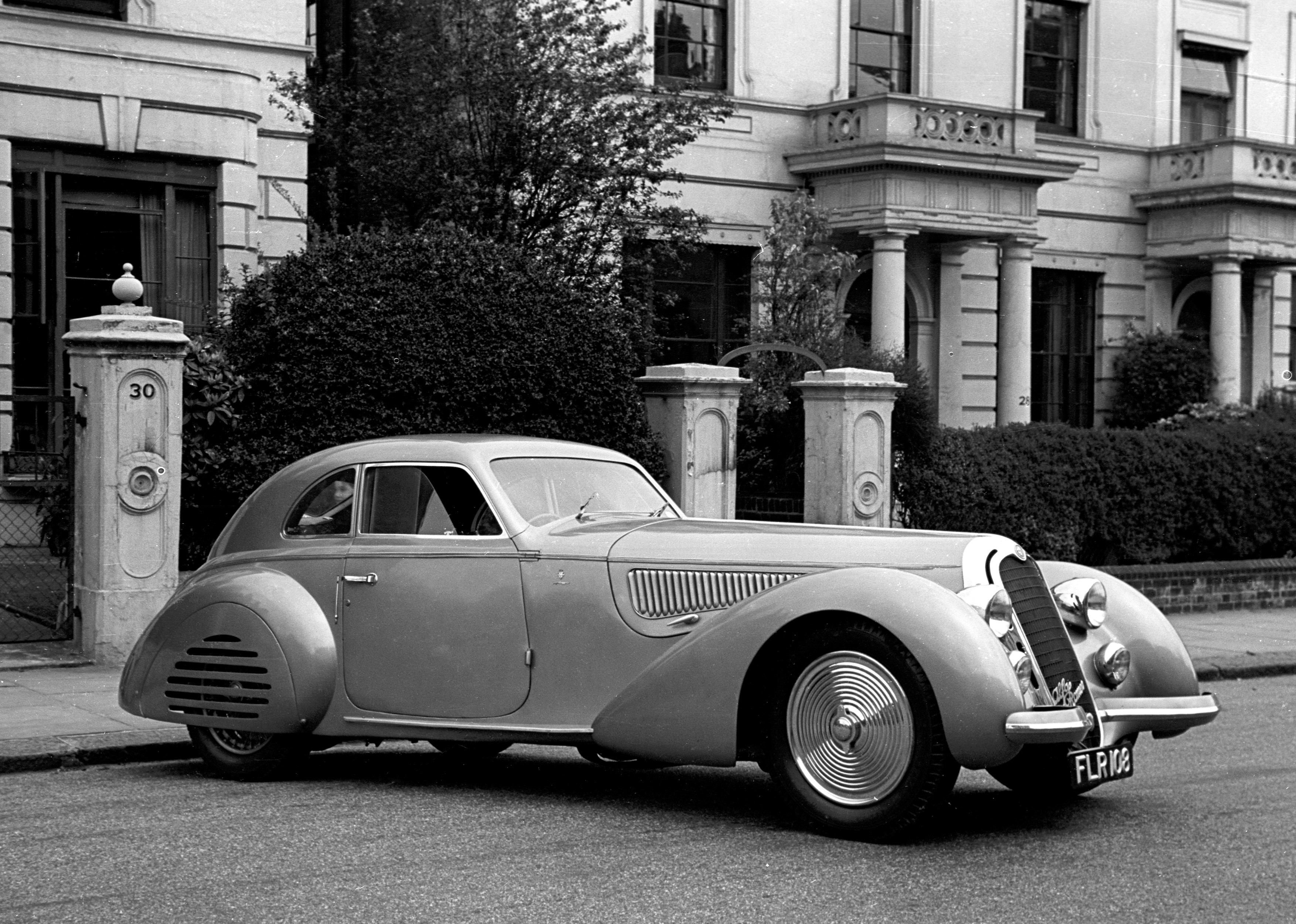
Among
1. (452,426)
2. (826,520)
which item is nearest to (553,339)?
(452,426)

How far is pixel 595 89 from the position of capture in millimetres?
17250

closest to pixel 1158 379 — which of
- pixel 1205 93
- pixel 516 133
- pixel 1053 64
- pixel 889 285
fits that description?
pixel 1053 64

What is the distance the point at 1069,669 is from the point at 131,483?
7280 mm

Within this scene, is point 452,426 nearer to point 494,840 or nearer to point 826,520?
point 826,520

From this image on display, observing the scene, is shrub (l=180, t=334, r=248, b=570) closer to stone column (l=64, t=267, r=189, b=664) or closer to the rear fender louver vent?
stone column (l=64, t=267, r=189, b=664)

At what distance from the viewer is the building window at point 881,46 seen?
26312mm

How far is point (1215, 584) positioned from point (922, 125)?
8.95 m

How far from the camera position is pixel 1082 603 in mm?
7191

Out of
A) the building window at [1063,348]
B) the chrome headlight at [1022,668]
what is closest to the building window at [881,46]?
the building window at [1063,348]

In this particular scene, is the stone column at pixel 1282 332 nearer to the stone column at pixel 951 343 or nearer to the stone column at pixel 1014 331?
the stone column at pixel 1014 331

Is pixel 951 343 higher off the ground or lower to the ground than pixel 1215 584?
higher

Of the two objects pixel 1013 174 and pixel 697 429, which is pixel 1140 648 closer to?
pixel 697 429

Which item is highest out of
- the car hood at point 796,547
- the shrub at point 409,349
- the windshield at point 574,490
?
the shrub at point 409,349

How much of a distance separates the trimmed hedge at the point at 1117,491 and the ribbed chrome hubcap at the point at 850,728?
1000cm
